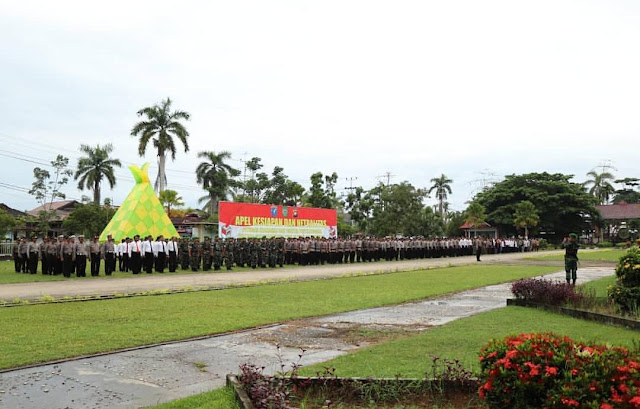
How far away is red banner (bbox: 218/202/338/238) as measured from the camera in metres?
31.2

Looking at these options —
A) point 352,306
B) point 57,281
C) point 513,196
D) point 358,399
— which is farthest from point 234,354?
point 513,196

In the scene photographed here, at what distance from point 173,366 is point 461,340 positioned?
14.1 feet

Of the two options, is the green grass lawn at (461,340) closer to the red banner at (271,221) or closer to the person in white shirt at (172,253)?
the person in white shirt at (172,253)

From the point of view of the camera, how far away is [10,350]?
7.59m

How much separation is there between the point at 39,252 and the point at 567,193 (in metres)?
61.8

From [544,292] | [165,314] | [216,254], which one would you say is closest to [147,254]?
[216,254]

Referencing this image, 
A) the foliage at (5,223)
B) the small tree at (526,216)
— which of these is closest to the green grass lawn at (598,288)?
the foliage at (5,223)

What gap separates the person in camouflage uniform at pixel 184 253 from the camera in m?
25.3

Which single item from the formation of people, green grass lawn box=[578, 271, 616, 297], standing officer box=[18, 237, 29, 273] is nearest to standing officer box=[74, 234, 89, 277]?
the formation of people

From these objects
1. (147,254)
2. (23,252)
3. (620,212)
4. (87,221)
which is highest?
(620,212)

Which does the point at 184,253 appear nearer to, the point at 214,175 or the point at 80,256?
the point at 80,256

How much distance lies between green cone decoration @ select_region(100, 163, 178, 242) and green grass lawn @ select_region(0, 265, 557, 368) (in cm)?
1520

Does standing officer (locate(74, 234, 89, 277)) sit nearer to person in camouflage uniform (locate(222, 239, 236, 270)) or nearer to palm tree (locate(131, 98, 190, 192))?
person in camouflage uniform (locate(222, 239, 236, 270))

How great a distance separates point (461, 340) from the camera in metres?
8.35
